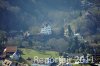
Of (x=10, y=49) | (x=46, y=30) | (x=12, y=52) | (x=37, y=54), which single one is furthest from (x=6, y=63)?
(x=46, y=30)

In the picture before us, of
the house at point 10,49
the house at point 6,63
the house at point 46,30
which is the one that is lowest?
the house at point 6,63

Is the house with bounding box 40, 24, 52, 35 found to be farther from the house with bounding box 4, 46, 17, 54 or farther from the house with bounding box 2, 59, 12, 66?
the house with bounding box 2, 59, 12, 66

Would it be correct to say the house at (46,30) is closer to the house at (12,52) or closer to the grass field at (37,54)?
the grass field at (37,54)

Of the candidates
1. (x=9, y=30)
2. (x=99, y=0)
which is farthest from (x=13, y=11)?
(x=99, y=0)

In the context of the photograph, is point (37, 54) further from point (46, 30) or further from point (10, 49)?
point (46, 30)

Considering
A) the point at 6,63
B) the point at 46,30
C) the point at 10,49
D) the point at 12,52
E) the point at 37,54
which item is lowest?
the point at 6,63

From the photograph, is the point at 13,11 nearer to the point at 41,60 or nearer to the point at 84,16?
the point at 84,16

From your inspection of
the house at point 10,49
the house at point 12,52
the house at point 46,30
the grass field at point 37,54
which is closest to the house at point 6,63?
the house at point 12,52

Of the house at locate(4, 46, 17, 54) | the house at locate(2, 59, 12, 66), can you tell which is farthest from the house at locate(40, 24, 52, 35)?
the house at locate(2, 59, 12, 66)

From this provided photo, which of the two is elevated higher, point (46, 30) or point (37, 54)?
point (46, 30)

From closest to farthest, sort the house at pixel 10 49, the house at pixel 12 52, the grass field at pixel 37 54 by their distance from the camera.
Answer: the house at pixel 12 52 → the grass field at pixel 37 54 → the house at pixel 10 49

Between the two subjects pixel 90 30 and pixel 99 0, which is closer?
pixel 90 30
